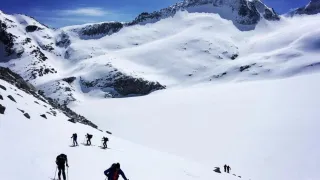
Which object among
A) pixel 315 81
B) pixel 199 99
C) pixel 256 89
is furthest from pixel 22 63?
pixel 315 81

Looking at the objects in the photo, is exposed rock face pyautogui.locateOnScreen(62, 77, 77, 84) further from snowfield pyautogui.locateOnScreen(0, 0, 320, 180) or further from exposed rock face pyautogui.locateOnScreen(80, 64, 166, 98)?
exposed rock face pyautogui.locateOnScreen(80, 64, 166, 98)

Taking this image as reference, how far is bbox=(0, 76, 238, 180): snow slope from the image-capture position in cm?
1966

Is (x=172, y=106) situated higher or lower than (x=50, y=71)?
lower

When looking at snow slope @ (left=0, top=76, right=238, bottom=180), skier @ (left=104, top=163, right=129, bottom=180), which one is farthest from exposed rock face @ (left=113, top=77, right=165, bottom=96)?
skier @ (left=104, top=163, right=129, bottom=180)

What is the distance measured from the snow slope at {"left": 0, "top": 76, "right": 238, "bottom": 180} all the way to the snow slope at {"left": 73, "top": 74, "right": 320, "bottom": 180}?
16.1 metres

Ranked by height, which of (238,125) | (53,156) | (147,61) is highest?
(147,61)

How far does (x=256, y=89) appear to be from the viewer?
355ft

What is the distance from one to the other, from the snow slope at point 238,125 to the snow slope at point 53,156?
53.0 feet

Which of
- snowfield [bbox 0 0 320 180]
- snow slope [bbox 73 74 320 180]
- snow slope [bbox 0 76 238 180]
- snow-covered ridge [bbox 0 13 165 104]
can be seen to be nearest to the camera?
snow slope [bbox 0 76 238 180]

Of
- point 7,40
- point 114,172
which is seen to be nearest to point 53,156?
point 114,172

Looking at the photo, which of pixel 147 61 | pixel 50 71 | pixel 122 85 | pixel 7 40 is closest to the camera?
pixel 122 85

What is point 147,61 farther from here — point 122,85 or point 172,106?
point 172,106

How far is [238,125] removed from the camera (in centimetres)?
6981

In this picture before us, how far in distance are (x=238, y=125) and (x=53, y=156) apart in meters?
51.1
